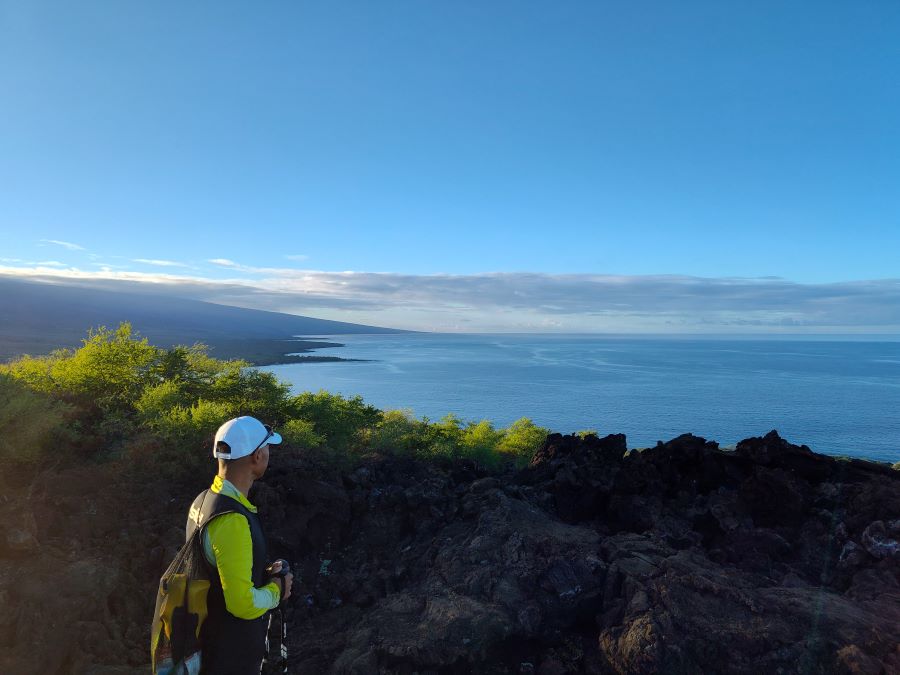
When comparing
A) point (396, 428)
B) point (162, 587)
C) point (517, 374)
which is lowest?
point (517, 374)

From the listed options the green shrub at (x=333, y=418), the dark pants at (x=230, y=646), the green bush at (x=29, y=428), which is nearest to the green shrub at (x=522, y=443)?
the green shrub at (x=333, y=418)

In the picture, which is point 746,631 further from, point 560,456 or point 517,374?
point 517,374

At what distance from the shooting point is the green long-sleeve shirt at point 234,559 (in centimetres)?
332

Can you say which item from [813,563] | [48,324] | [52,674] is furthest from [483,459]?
[48,324]

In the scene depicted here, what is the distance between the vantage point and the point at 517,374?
101m

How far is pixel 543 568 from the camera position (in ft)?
23.3

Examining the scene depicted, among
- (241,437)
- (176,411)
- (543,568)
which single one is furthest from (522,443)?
(241,437)

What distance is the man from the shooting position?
335cm

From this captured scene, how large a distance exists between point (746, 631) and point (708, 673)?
61 cm

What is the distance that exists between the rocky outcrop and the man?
9.75 ft

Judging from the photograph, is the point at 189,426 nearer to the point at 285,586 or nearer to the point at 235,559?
the point at 285,586

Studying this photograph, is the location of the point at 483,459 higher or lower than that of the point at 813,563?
lower

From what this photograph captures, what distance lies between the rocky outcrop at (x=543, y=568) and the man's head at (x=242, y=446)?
3715mm

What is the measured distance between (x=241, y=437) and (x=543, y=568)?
5025 mm
